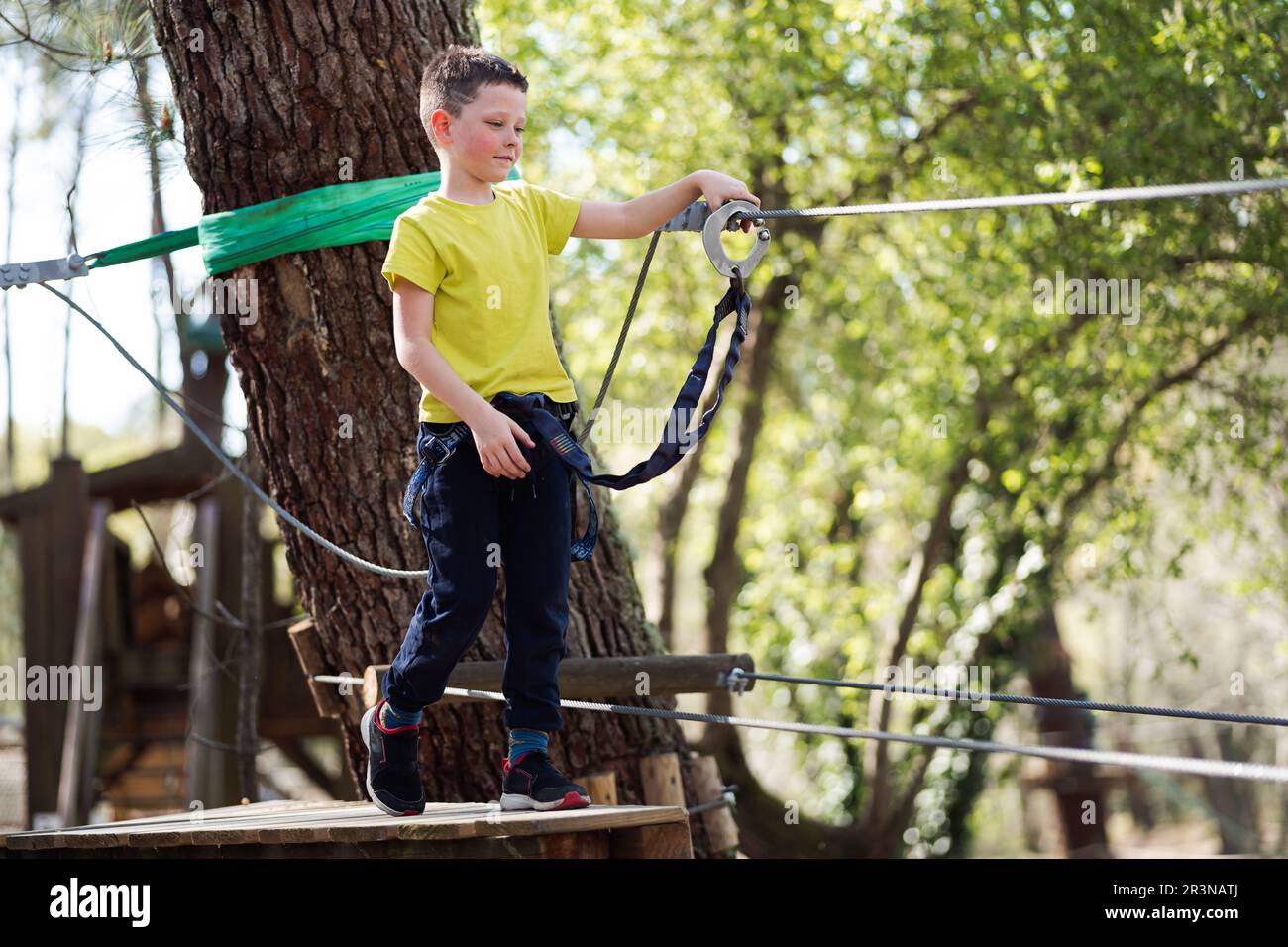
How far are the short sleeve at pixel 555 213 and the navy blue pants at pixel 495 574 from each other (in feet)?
1.20

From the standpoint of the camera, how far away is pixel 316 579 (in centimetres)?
360

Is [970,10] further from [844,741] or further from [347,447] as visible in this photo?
[844,741]

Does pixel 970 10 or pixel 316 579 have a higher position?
pixel 970 10

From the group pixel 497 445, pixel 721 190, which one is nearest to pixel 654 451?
pixel 497 445

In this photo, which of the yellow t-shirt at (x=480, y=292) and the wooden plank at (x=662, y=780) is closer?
the yellow t-shirt at (x=480, y=292)

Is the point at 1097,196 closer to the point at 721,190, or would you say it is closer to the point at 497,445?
the point at 721,190

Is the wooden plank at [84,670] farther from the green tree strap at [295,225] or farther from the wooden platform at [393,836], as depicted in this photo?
the wooden platform at [393,836]

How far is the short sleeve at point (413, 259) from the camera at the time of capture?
95.8 inches

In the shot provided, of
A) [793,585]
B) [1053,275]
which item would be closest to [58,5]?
[1053,275]

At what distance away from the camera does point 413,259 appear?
2.44m

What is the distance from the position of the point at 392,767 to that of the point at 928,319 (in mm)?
6258

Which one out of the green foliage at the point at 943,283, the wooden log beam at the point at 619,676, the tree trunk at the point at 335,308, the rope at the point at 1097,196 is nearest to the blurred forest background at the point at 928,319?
the green foliage at the point at 943,283
